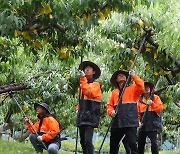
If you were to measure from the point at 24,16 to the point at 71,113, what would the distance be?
53.4ft

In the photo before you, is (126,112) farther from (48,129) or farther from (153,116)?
(48,129)

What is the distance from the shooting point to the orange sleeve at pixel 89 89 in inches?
258

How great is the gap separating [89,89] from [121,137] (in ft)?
3.56

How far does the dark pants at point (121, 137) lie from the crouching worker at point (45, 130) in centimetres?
162

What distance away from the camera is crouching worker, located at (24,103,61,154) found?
848 centimetres

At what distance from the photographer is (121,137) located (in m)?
7.09

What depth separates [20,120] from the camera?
23250 millimetres

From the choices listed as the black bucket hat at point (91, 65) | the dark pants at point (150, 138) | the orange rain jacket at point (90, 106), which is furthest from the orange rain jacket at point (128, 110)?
the dark pants at point (150, 138)

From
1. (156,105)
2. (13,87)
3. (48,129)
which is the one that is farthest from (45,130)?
(156,105)

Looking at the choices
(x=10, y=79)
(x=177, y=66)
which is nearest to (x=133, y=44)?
(x=177, y=66)

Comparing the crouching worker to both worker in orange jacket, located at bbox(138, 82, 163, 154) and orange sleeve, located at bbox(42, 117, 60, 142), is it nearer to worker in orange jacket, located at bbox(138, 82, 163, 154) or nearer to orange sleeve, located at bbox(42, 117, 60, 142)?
orange sleeve, located at bbox(42, 117, 60, 142)

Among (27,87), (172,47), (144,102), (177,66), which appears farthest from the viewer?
(27,87)

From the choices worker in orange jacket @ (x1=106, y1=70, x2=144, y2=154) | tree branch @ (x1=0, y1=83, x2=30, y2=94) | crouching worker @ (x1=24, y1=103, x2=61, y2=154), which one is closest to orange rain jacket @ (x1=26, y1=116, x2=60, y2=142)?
crouching worker @ (x1=24, y1=103, x2=61, y2=154)

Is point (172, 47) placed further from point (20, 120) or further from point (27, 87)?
point (20, 120)
